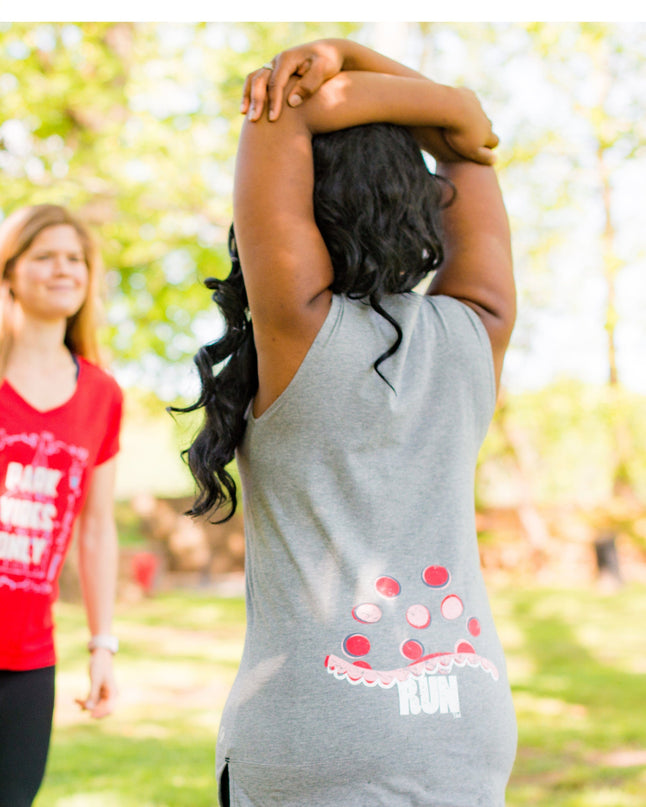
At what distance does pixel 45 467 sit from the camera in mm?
2195

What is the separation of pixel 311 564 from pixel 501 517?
1423cm

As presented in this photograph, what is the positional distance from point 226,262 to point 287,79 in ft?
29.4

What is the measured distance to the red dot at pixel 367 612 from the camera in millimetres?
1197

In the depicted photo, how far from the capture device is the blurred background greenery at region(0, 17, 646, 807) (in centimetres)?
527

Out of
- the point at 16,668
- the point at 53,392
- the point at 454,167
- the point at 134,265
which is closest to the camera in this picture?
the point at 454,167

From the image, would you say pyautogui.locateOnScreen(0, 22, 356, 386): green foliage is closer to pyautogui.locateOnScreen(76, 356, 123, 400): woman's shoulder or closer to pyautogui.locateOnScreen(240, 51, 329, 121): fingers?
pyautogui.locateOnScreen(76, 356, 123, 400): woman's shoulder

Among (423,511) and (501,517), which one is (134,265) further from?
(423,511)

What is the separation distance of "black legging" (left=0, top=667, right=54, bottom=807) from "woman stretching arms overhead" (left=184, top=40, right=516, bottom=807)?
38.9 inches

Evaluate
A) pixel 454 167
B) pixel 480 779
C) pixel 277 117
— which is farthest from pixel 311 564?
pixel 454 167

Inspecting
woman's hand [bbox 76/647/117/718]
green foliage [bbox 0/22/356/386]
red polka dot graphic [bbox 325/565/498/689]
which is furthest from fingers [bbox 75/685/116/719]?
green foliage [bbox 0/22/356/386]

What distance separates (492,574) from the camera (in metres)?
14.3

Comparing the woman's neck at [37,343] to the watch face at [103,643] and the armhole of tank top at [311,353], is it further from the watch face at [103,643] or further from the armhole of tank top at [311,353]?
the armhole of tank top at [311,353]

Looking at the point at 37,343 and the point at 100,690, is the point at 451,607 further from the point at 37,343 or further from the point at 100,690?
the point at 37,343

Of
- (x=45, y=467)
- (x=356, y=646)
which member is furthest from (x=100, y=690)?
(x=356, y=646)
